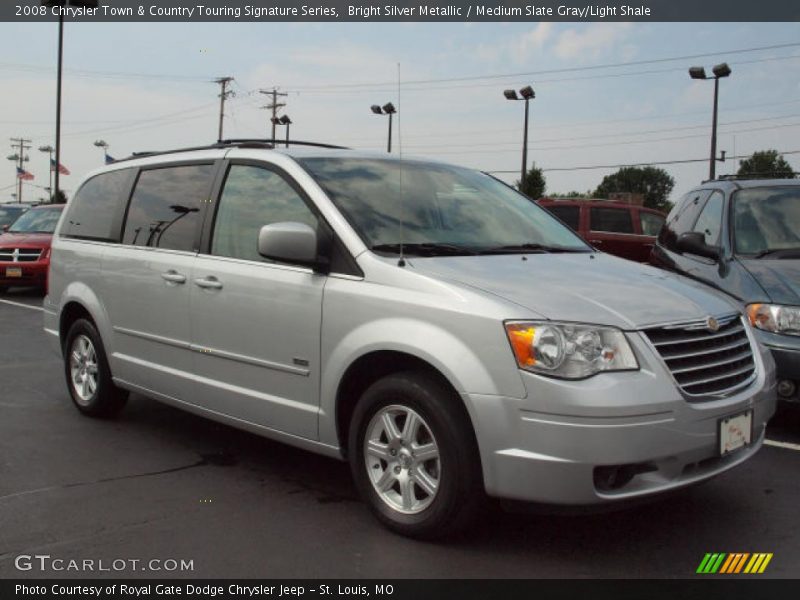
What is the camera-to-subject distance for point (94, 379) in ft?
18.9

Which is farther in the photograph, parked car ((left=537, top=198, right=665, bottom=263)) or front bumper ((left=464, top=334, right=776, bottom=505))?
parked car ((left=537, top=198, right=665, bottom=263))

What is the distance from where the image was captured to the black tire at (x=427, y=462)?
3357mm

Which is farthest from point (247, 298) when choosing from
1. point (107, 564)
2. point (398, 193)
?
point (107, 564)

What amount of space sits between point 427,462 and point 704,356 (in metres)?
1.25

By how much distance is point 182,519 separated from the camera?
3.83 meters

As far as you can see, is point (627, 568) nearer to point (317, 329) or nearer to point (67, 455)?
point (317, 329)

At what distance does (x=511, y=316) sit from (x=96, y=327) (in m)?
3.43

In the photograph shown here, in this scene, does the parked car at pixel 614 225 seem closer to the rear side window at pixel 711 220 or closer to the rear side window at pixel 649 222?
the rear side window at pixel 649 222

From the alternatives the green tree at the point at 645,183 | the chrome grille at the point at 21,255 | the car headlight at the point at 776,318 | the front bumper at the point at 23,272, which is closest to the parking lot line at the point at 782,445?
the car headlight at the point at 776,318

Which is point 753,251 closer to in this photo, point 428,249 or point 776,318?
point 776,318

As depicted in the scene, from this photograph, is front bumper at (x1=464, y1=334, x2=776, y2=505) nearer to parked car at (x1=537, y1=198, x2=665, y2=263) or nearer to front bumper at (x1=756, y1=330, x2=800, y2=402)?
front bumper at (x1=756, y1=330, x2=800, y2=402)

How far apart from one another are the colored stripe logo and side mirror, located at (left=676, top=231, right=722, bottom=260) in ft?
9.90

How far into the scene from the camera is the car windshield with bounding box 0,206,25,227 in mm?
19344

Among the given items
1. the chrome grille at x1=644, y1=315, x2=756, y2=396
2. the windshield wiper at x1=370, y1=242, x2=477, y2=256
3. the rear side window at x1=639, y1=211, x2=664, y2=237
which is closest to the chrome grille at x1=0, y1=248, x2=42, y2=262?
the rear side window at x1=639, y1=211, x2=664, y2=237
